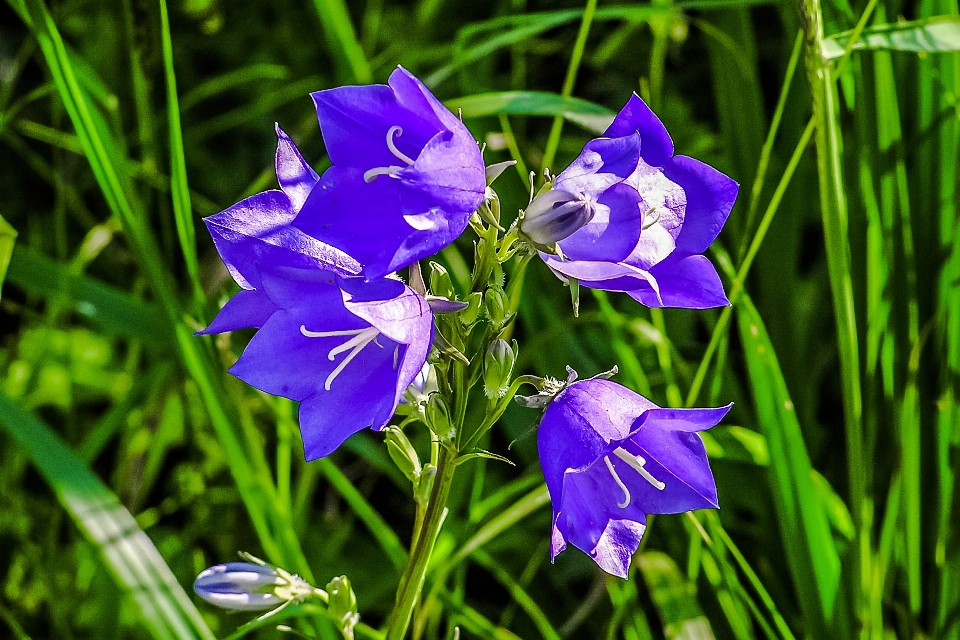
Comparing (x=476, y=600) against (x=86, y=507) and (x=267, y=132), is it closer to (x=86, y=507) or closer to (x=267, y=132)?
(x=86, y=507)

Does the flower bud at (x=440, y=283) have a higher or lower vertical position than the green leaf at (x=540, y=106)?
lower

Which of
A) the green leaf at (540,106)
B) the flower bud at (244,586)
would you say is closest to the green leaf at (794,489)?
the green leaf at (540,106)

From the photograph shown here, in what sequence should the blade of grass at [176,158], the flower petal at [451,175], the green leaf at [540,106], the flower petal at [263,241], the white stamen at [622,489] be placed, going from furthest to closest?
the green leaf at [540,106] < the blade of grass at [176,158] < the white stamen at [622,489] < the flower petal at [263,241] < the flower petal at [451,175]

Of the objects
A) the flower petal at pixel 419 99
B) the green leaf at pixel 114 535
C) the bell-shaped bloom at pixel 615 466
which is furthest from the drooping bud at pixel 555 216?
the green leaf at pixel 114 535

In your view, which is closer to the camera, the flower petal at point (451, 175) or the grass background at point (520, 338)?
the flower petal at point (451, 175)

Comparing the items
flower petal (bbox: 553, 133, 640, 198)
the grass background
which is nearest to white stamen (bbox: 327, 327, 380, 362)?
flower petal (bbox: 553, 133, 640, 198)

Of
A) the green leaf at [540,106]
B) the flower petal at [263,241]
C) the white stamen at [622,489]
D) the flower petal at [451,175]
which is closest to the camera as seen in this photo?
the flower petal at [451,175]

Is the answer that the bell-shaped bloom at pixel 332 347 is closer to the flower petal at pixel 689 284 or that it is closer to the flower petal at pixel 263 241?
the flower petal at pixel 263 241

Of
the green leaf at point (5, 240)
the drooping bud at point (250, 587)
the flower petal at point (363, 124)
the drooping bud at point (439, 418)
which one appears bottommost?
the drooping bud at point (250, 587)
